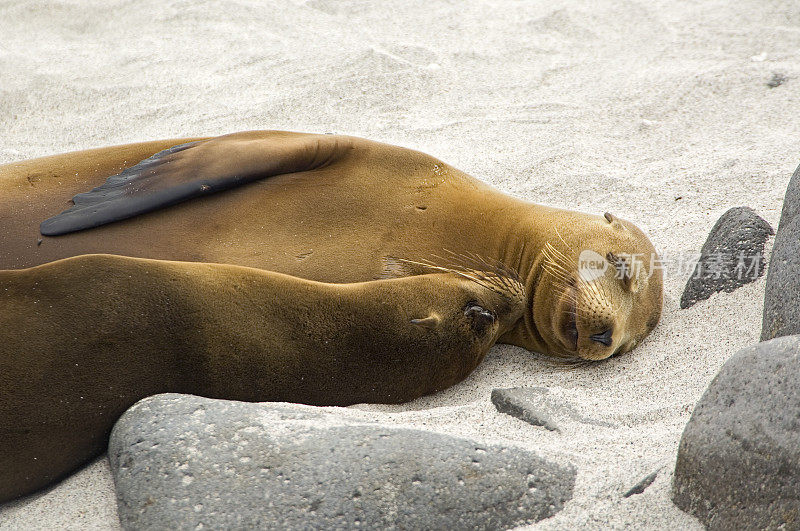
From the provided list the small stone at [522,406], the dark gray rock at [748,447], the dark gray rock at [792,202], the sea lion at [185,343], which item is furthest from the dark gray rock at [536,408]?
the dark gray rock at [792,202]

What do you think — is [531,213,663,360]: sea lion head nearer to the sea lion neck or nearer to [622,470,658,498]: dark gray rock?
the sea lion neck

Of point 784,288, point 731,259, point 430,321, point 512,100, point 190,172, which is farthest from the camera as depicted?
point 512,100

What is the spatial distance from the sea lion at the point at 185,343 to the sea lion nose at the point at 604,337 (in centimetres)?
53

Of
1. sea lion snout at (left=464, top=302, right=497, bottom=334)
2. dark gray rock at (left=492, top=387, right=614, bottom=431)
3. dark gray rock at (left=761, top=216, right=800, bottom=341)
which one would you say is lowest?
dark gray rock at (left=492, top=387, right=614, bottom=431)

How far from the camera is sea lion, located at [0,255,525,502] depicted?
2.74 m

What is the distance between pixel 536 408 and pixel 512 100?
319cm

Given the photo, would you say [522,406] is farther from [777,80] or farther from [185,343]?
[777,80]

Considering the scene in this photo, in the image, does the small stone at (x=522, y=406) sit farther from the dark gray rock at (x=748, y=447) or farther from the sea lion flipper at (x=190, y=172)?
the sea lion flipper at (x=190, y=172)

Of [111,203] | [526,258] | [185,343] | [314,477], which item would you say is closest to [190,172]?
[111,203]

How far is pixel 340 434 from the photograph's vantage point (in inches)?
105

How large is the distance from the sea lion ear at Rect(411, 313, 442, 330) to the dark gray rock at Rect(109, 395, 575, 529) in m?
0.67

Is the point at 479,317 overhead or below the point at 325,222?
below

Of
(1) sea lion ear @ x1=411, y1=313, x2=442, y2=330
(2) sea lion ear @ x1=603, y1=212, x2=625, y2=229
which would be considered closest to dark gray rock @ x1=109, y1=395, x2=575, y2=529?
(1) sea lion ear @ x1=411, y1=313, x2=442, y2=330

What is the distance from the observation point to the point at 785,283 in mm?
3086
